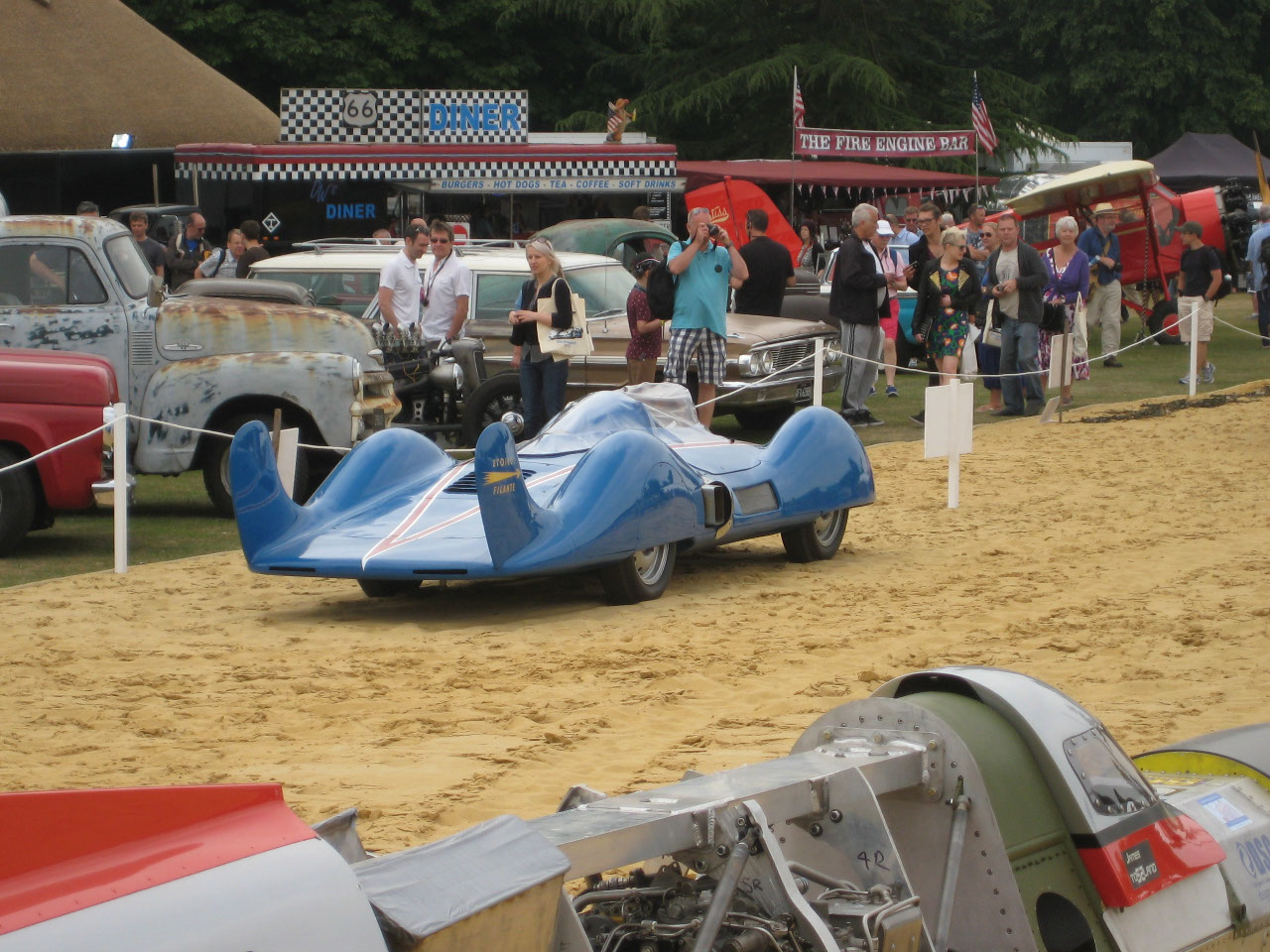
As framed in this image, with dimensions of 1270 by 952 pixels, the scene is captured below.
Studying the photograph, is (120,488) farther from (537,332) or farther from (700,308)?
(700,308)

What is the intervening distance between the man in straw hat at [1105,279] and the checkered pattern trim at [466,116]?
9.06 meters

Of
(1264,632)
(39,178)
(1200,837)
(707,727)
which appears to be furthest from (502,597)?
(39,178)

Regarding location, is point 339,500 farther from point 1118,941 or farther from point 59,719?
point 1118,941

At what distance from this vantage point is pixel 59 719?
665 centimetres

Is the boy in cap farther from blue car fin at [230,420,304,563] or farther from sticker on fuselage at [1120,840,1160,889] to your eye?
sticker on fuselage at [1120,840,1160,889]

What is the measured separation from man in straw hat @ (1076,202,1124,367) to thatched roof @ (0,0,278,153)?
616 inches

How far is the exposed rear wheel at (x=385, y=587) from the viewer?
9.47 meters

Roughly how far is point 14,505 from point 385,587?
2638 millimetres

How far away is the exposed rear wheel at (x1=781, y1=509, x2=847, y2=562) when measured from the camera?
1021cm

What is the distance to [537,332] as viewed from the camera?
1265 cm

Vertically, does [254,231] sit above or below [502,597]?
above

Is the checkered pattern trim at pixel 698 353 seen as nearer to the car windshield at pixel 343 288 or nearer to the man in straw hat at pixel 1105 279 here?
the car windshield at pixel 343 288

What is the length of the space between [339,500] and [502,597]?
1.09 metres

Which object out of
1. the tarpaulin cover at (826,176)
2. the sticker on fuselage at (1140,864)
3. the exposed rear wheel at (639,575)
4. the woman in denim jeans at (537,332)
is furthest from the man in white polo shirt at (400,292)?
the tarpaulin cover at (826,176)
